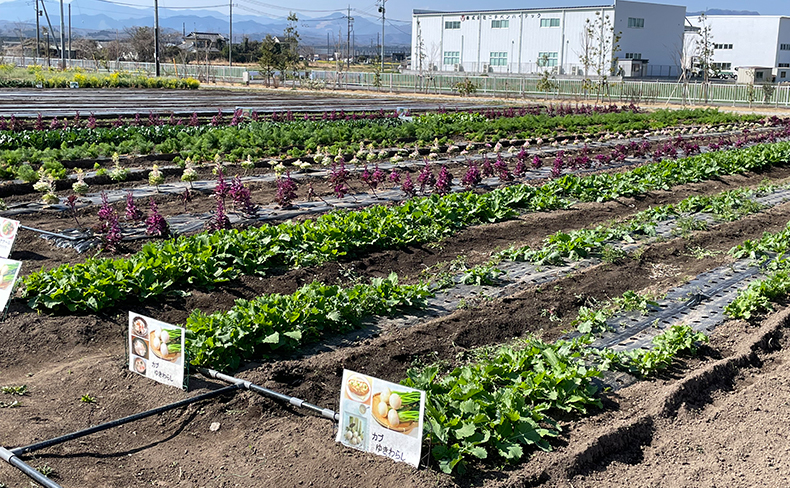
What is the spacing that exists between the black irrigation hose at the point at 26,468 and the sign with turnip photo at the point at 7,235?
3.58 metres

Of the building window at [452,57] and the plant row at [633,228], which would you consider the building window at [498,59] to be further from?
the plant row at [633,228]

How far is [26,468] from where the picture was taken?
4.42 m

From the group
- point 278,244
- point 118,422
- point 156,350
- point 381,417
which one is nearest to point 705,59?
point 278,244

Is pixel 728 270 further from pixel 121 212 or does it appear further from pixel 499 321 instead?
pixel 121 212

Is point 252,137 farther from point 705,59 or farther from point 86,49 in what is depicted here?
point 86,49

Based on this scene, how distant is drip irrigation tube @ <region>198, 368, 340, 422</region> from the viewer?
5077 millimetres

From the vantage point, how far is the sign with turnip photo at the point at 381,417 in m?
4.37

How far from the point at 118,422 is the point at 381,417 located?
1.82 meters

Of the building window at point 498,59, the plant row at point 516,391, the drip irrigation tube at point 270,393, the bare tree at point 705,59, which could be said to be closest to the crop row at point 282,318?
the drip irrigation tube at point 270,393

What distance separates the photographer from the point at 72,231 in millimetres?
10164

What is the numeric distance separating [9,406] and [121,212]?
6.48m

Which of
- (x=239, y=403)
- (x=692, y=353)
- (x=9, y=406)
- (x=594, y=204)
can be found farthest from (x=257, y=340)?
(x=594, y=204)

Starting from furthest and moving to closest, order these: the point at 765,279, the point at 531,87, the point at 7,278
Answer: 1. the point at 531,87
2. the point at 765,279
3. the point at 7,278

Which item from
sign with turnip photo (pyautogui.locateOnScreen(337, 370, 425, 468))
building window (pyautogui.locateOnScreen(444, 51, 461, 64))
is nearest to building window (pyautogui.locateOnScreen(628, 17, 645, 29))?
building window (pyautogui.locateOnScreen(444, 51, 461, 64))
